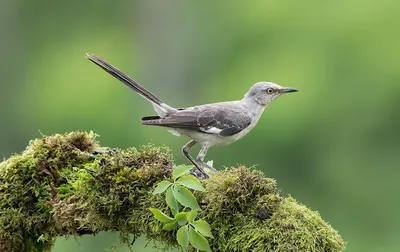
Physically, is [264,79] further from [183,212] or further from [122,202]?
[183,212]

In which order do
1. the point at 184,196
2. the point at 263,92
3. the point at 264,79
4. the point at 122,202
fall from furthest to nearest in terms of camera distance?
1. the point at 264,79
2. the point at 263,92
3. the point at 122,202
4. the point at 184,196

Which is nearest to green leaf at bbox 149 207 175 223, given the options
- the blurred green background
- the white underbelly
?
the white underbelly

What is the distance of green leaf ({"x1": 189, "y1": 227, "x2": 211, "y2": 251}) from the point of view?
336 centimetres

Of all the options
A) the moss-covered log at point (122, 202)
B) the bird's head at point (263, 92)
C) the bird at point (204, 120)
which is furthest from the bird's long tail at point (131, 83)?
the bird's head at point (263, 92)

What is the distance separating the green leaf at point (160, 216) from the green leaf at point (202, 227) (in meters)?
0.12

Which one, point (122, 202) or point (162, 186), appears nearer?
point (162, 186)

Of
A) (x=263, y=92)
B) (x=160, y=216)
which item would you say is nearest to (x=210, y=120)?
(x=263, y=92)

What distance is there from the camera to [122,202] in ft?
12.0

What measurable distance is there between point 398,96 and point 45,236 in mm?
11636

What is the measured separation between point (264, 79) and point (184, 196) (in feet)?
35.2

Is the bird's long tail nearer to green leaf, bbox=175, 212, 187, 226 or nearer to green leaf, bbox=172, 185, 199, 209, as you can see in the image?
green leaf, bbox=172, 185, 199, 209

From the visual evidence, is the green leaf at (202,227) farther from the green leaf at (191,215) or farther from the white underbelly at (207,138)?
the white underbelly at (207,138)

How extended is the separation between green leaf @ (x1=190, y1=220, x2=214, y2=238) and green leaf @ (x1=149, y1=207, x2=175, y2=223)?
12 centimetres

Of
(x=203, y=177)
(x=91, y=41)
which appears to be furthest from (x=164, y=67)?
(x=203, y=177)
